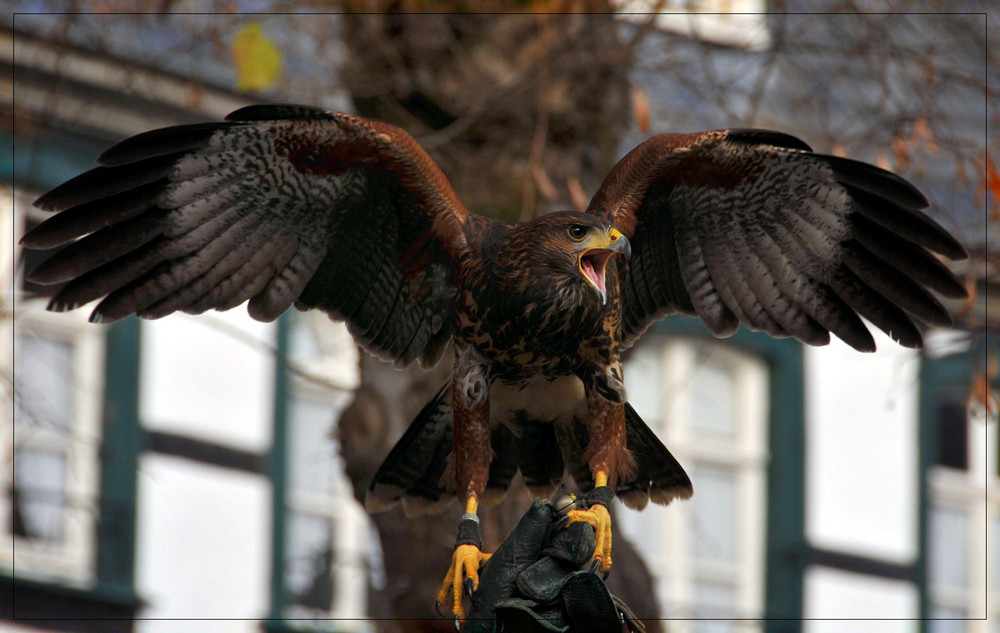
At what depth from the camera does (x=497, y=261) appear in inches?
168

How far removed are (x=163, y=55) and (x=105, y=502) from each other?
3325 mm

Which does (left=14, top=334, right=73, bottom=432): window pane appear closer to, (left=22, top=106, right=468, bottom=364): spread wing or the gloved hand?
(left=22, top=106, right=468, bottom=364): spread wing

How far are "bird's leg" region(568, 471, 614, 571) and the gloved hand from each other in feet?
0.14

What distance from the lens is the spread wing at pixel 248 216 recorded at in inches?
175

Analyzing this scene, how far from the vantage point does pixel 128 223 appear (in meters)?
4.59

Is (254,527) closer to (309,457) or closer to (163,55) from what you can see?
(309,457)

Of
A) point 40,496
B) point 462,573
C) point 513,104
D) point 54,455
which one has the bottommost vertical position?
point 462,573

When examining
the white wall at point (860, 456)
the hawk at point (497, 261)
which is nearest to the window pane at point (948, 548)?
the white wall at point (860, 456)

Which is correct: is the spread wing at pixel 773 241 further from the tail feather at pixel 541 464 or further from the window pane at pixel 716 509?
the window pane at pixel 716 509

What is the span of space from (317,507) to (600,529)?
6.95m

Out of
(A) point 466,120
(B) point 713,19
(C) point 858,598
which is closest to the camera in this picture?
(A) point 466,120

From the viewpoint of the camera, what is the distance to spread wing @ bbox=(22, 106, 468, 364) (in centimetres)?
446

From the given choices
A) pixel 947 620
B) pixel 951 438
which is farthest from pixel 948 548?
pixel 951 438

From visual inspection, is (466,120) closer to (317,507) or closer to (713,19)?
(713,19)
